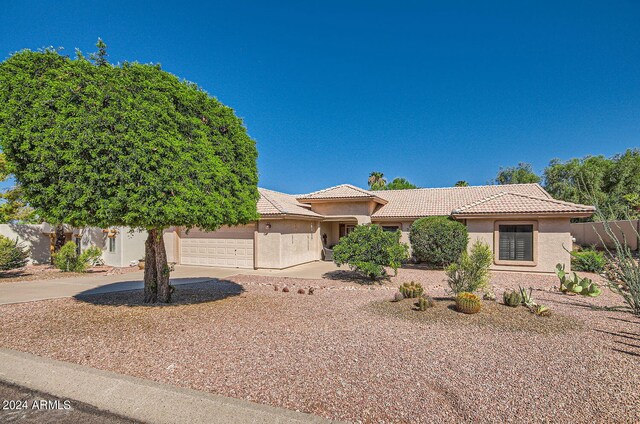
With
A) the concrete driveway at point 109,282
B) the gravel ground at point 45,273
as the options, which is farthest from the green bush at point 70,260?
the concrete driveway at point 109,282

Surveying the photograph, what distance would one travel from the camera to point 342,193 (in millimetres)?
20781

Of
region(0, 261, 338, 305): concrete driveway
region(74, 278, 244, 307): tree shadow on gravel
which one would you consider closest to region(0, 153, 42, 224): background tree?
region(0, 261, 338, 305): concrete driveway

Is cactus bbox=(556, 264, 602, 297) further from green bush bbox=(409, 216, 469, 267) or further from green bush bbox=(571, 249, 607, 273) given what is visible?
green bush bbox=(571, 249, 607, 273)

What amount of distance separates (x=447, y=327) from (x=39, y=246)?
2209 cm

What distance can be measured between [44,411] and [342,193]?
17836 millimetres

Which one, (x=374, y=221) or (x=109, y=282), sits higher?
(x=374, y=221)

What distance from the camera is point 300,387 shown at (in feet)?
14.2

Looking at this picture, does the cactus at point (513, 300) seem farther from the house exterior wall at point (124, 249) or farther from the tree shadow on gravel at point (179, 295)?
the house exterior wall at point (124, 249)

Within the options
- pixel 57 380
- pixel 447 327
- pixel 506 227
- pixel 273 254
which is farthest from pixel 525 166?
pixel 57 380

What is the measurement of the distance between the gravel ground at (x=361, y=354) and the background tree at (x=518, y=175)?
38.7 meters

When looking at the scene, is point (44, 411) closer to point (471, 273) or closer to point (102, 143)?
point (102, 143)

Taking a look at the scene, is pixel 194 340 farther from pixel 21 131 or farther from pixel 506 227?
pixel 506 227

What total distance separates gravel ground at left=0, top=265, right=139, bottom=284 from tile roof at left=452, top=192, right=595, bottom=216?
1780cm

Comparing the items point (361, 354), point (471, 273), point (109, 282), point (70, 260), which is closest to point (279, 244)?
point (109, 282)
